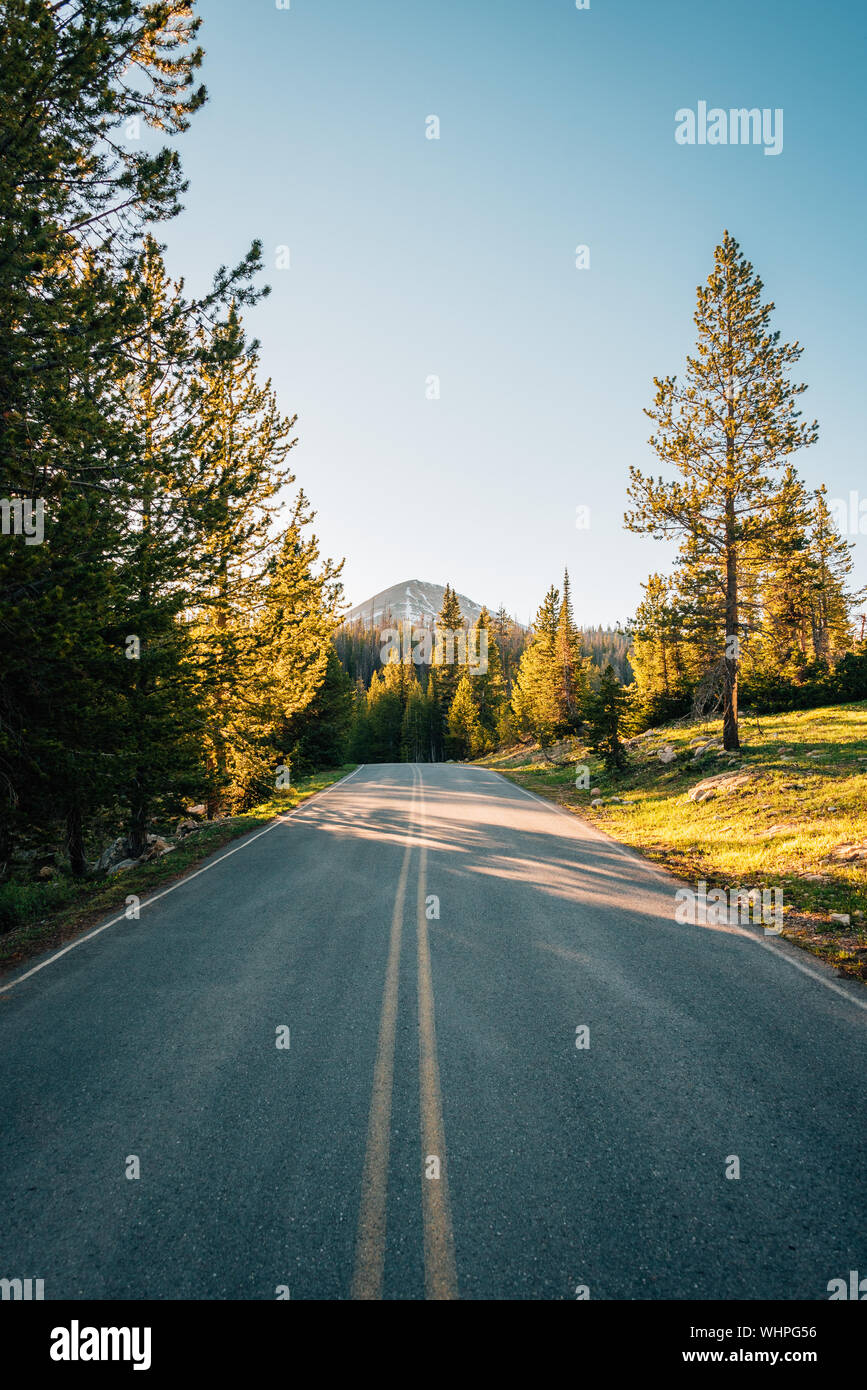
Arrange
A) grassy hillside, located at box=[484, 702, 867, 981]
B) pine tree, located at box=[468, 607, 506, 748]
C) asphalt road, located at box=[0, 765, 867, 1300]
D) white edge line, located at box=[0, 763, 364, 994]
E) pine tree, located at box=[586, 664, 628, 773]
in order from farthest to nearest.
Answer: pine tree, located at box=[468, 607, 506, 748] < pine tree, located at box=[586, 664, 628, 773] < grassy hillside, located at box=[484, 702, 867, 981] < white edge line, located at box=[0, 763, 364, 994] < asphalt road, located at box=[0, 765, 867, 1300]

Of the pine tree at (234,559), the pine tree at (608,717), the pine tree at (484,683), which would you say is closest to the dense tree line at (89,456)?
the pine tree at (234,559)

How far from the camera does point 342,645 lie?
134 m

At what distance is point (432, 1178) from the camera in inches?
129

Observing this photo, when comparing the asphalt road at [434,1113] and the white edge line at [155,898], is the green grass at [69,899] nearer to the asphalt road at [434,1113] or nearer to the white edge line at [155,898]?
the white edge line at [155,898]

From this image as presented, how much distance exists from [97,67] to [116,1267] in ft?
38.0

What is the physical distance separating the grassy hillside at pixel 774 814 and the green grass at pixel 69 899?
9.45 meters

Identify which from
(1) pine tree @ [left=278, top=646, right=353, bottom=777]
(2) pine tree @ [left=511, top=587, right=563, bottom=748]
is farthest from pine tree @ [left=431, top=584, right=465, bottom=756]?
(1) pine tree @ [left=278, top=646, right=353, bottom=777]

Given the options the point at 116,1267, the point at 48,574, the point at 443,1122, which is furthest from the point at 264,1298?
the point at 48,574

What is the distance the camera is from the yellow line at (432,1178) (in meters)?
2.70

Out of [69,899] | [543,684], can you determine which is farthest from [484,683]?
[69,899]

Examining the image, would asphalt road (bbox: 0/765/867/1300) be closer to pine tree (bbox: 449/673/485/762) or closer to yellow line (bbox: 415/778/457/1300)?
yellow line (bbox: 415/778/457/1300)

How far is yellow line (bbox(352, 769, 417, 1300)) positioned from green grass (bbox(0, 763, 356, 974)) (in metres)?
5.20

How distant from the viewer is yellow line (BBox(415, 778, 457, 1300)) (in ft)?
8.86
